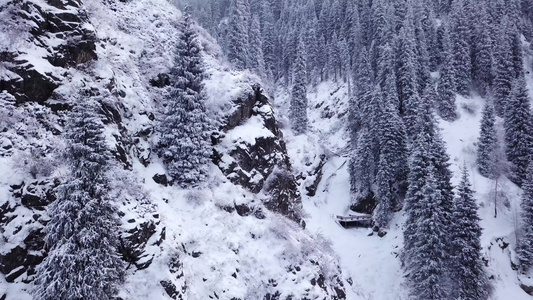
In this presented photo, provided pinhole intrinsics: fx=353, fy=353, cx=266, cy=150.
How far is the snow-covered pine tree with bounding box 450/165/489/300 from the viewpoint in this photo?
31422mm

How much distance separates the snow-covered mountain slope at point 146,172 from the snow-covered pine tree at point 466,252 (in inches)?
456

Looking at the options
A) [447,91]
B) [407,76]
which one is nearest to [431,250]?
[407,76]

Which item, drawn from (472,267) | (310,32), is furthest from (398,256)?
(310,32)

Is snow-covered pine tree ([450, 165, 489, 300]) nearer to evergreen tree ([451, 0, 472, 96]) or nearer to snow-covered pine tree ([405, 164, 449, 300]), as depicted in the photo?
snow-covered pine tree ([405, 164, 449, 300])

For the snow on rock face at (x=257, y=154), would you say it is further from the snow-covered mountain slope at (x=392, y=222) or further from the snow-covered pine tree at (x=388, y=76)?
the snow-covered pine tree at (x=388, y=76)

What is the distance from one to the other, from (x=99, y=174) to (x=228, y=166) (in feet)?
46.9

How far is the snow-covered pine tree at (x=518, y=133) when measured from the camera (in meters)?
47.9

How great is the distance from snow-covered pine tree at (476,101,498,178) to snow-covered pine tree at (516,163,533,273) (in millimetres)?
7797

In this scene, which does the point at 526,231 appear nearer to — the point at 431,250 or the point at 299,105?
the point at 431,250

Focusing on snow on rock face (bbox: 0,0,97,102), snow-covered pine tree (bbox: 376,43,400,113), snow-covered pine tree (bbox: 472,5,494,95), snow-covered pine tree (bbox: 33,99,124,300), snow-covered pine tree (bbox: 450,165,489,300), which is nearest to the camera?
snow-covered pine tree (bbox: 33,99,124,300)

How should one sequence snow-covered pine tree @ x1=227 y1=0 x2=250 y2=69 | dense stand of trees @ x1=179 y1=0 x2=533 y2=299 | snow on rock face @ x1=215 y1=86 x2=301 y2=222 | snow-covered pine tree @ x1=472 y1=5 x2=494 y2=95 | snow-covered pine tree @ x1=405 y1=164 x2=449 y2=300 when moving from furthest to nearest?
snow-covered pine tree @ x1=472 y1=5 x2=494 y2=95
snow-covered pine tree @ x1=227 y1=0 x2=250 y2=69
dense stand of trees @ x1=179 y1=0 x2=533 y2=299
snow-covered pine tree @ x1=405 y1=164 x2=449 y2=300
snow on rock face @ x1=215 y1=86 x2=301 y2=222

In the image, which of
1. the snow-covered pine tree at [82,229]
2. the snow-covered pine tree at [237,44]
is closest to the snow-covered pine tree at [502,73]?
the snow-covered pine tree at [237,44]

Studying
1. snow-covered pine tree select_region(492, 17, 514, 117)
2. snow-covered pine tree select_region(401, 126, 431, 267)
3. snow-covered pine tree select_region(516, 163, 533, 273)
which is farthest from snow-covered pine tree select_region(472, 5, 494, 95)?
snow-covered pine tree select_region(401, 126, 431, 267)

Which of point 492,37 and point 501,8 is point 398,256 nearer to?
point 492,37
